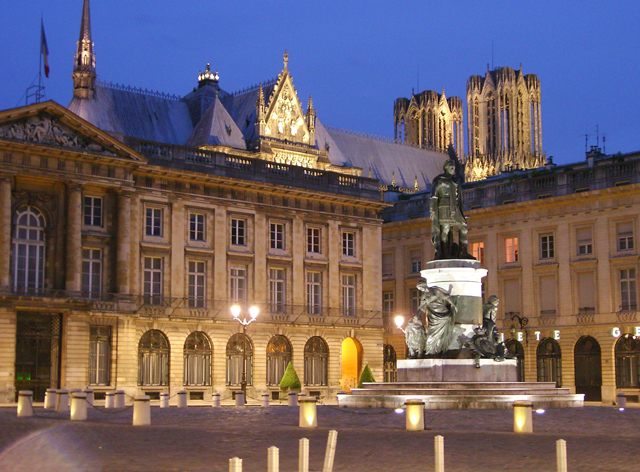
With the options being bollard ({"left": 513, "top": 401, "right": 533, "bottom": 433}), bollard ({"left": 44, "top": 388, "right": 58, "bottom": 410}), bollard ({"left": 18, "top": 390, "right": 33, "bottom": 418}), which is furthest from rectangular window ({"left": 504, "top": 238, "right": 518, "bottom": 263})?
bollard ({"left": 513, "top": 401, "right": 533, "bottom": 433})

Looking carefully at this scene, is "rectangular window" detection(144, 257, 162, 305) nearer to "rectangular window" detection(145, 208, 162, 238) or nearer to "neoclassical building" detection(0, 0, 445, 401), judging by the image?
"neoclassical building" detection(0, 0, 445, 401)

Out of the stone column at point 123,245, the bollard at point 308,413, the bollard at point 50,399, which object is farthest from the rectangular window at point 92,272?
the bollard at point 308,413

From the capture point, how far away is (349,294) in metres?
65.2

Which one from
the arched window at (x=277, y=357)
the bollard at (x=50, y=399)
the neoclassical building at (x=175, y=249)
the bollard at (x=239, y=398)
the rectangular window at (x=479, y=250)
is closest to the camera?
the bollard at (x=50, y=399)

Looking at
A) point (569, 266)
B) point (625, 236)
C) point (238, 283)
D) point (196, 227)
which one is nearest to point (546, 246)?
point (569, 266)

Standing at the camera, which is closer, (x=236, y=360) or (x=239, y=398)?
(x=239, y=398)

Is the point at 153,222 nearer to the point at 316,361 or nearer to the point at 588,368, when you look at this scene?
the point at 316,361

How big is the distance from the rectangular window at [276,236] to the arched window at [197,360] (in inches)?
280

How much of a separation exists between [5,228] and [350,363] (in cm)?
2315

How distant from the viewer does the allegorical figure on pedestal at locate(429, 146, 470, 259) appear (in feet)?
106

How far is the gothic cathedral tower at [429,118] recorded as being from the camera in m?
123

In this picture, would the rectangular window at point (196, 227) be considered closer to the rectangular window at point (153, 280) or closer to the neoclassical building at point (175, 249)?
the neoclassical building at point (175, 249)

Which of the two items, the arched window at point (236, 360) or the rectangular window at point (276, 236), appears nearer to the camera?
Result: the arched window at point (236, 360)

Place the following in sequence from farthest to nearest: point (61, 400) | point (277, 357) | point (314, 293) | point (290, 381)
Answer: point (314, 293), point (277, 357), point (290, 381), point (61, 400)
